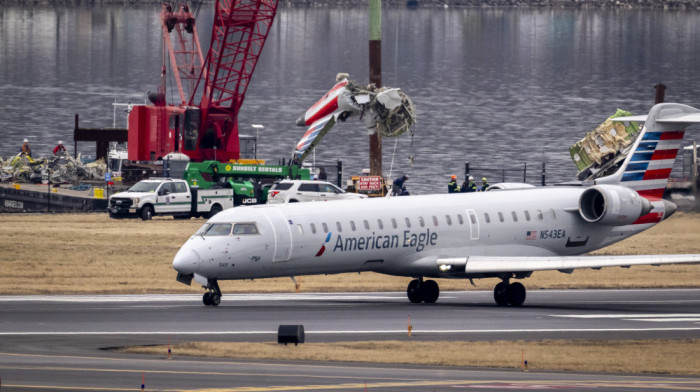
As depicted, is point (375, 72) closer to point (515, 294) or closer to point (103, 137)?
point (103, 137)

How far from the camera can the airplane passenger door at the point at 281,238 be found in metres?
34.1

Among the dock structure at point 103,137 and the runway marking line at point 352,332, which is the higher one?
the dock structure at point 103,137

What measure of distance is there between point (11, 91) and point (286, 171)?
120711mm

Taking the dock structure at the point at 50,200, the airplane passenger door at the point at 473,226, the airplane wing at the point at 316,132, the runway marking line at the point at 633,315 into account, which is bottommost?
the dock structure at the point at 50,200

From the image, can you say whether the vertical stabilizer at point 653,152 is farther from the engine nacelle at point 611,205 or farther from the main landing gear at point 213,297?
the main landing gear at point 213,297

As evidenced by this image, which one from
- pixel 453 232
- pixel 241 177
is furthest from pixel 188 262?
pixel 241 177

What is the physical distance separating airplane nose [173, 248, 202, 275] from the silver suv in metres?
27.7

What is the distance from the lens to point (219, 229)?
112 ft

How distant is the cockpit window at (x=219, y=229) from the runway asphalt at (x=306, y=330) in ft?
7.06

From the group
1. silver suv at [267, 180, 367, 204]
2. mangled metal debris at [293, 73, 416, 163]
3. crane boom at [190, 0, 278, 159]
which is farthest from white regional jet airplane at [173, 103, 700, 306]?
crane boom at [190, 0, 278, 159]

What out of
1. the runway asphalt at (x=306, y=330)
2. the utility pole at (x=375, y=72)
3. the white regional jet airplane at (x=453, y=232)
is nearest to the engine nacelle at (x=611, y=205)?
the white regional jet airplane at (x=453, y=232)

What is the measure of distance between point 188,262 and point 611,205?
14.1 m

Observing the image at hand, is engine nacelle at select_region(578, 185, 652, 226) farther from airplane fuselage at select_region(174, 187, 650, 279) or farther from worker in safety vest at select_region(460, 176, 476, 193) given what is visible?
worker in safety vest at select_region(460, 176, 476, 193)

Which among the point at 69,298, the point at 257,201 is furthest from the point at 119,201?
the point at 69,298
